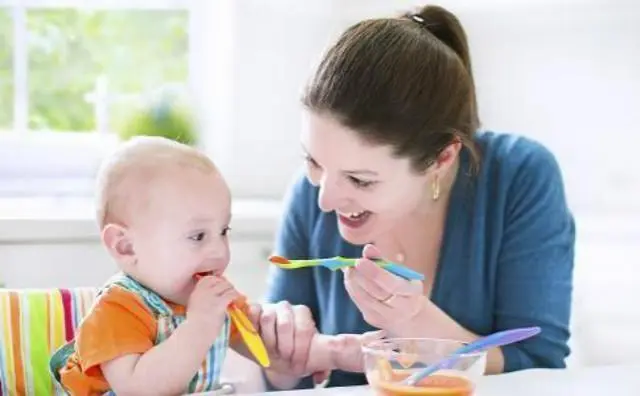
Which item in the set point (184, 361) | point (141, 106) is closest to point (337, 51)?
point (184, 361)

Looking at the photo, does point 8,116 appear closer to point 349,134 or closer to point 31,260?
point 31,260

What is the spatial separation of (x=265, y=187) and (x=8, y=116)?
62 centimetres

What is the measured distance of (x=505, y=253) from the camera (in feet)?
5.23

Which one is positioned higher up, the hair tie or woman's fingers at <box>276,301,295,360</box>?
the hair tie

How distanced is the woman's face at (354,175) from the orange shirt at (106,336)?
0.34 meters

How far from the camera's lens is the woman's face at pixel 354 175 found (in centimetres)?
144

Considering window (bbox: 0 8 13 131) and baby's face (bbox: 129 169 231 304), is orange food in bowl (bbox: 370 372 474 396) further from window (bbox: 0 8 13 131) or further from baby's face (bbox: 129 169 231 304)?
window (bbox: 0 8 13 131)

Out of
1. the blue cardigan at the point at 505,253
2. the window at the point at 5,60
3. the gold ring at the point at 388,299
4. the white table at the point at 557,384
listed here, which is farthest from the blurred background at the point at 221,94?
the gold ring at the point at 388,299

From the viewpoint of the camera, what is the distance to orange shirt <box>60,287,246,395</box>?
118 centimetres

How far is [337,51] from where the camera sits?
1.46 m

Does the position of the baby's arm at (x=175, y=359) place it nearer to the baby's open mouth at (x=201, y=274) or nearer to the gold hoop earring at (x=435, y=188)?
the baby's open mouth at (x=201, y=274)

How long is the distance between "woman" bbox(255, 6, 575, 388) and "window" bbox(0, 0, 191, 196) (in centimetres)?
85

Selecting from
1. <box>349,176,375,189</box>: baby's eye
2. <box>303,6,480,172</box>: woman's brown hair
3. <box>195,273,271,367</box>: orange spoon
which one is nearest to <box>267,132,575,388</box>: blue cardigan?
<box>303,6,480,172</box>: woman's brown hair

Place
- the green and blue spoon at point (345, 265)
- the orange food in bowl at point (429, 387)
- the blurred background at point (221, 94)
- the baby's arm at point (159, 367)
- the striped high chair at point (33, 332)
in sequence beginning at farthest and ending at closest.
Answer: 1. the blurred background at point (221, 94)
2. the striped high chair at point (33, 332)
3. the green and blue spoon at point (345, 265)
4. the baby's arm at point (159, 367)
5. the orange food in bowl at point (429, 387)
